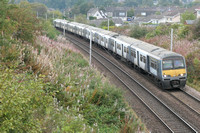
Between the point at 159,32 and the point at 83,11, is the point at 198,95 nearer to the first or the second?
the point at 159,32

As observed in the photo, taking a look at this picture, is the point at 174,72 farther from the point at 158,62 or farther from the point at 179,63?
the point at 158,62

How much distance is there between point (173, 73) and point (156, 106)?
10.9ft

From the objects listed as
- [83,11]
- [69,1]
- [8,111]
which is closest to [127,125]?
[8,111]

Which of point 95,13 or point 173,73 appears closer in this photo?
point 173,73

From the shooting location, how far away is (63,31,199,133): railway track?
14.0m

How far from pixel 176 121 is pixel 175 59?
5.73 metres

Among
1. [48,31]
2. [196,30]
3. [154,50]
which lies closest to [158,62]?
[154,50]

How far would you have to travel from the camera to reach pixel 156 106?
1689 centimetres

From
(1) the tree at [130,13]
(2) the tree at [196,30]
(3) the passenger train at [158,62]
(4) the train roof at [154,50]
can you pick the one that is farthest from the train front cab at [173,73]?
(1) the tree at [130,13]

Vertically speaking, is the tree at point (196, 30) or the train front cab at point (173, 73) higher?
the tree at point (196, 30)

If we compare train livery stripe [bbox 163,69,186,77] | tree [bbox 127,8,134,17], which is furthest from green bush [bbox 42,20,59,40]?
tree [bbox 127,8,134,17]

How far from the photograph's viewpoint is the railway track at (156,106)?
1400 centimetres

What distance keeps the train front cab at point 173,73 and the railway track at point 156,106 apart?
4.36 ft

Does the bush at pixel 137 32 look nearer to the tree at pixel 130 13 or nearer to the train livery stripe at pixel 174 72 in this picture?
the train livery stripe at pixel 174 72
